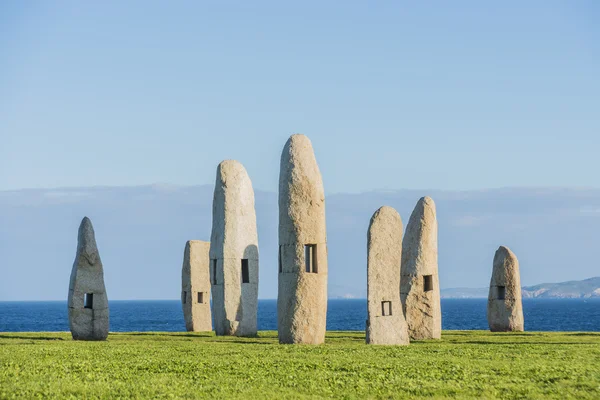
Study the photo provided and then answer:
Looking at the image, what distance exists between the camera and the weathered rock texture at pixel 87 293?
28.2 metres

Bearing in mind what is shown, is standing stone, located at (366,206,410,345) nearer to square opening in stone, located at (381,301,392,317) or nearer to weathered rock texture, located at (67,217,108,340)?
square opening in stone, located at (381,301,392,317)

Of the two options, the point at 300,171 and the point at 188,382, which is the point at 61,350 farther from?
the point at 300,171

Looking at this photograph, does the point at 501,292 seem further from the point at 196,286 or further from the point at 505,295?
the point at 196,286

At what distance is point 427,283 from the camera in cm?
3127

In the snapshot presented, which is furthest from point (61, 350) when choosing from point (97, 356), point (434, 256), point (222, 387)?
point (434, 256)

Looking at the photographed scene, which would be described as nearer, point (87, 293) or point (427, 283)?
point (87, 293)

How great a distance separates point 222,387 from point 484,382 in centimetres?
489

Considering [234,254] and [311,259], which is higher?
[234,254]

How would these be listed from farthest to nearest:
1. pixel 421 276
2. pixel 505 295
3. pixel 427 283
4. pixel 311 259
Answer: pixel 505 295, pixel 427 283, pixel 421 276, pixel 311 259

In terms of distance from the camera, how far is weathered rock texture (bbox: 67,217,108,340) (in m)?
28.2

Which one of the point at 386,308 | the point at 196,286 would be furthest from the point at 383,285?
the point at 196,286

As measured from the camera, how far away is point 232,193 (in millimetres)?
33531

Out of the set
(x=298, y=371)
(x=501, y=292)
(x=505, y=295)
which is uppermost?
(x=501, y=292)

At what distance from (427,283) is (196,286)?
11619mm
